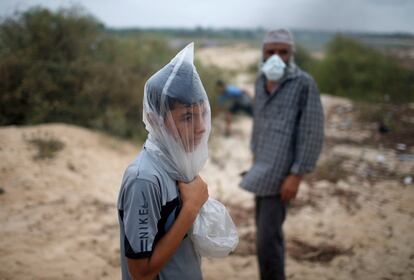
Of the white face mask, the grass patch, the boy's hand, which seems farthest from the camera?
the grass patch

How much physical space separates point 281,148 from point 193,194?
1.14 metres

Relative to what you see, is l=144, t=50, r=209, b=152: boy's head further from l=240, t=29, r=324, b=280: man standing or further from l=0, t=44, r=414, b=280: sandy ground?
l=0, t=44, r=414, b=280: sandy ground

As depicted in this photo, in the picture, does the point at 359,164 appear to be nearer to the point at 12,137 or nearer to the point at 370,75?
the point at 12,137

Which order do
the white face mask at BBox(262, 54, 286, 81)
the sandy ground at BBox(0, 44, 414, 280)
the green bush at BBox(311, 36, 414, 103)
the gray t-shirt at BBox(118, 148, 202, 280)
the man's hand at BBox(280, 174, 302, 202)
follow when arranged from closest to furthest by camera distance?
the gray t-shirt at BBox(118, 148, 202, 280)
the man's hand at BBox(280, 174, 302, 202)
the white face mask at BBox(262, 54, 286, 81)
the sandy ground at BBox(0, 44, 414, 280)
the green bush at BBox(311, 36, 414, 103)

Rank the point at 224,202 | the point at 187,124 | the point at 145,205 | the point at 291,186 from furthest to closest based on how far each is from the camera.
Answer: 1. the point at 224,202
2. the point at 291,186
3. the point at 187,124
4. the point at 145,205

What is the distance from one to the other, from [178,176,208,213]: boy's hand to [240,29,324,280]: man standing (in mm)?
1048

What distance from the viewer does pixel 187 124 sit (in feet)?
3.97

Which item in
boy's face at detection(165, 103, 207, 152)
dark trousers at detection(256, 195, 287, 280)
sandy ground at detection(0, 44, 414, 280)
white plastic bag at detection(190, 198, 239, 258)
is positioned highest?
boy's face at detection(165, 103, 207, 152)

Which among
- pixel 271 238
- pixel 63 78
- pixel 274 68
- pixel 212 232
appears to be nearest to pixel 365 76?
pixel 63 78

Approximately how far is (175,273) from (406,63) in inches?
606

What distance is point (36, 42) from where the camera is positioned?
6.66 metres

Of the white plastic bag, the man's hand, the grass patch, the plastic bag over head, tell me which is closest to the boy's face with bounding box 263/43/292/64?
the man's hand

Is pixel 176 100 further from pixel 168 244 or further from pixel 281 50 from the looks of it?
pixel 281 50

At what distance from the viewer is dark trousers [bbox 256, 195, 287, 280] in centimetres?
221
